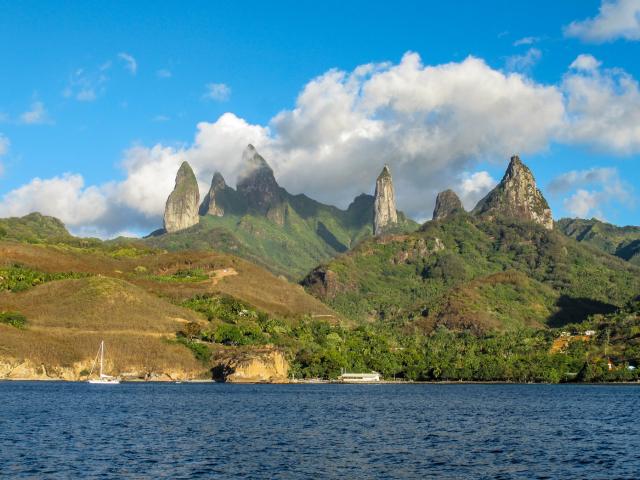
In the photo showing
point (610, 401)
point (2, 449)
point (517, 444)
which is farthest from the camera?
point (610, 401)

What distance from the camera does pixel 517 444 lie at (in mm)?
92250

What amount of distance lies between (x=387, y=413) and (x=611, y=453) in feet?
173

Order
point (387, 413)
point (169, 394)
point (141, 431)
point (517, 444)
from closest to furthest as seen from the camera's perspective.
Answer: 1. point (517, 444)
2. point (141, 431)
3. point (387, 413)
4. point (169, 394)

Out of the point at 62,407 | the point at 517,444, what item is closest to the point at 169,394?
the point at 62,407

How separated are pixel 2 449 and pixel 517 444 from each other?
54.6 metres

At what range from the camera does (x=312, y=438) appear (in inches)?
3812

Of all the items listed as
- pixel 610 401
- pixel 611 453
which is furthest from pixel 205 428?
pixel 610 401

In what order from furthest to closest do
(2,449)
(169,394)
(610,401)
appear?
(169,394)
(610,401)
(2,449)

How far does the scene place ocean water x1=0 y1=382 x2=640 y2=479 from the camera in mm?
73188

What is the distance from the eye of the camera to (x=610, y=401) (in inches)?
6629

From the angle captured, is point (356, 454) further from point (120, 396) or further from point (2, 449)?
point (120, 396)

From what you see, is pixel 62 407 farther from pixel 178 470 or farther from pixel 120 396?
pixel 178 470

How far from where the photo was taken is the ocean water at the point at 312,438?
7319 centimetres

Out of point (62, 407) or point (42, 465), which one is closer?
point (42, 465)
